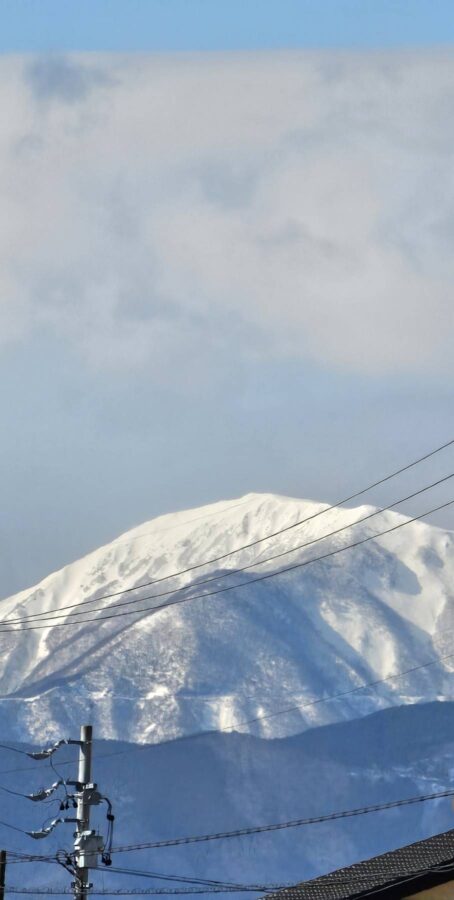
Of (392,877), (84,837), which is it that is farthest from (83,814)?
(392,877)

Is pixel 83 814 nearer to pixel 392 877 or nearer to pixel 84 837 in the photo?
pixel 84 837

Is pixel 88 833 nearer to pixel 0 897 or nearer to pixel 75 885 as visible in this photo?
pixel 75 885

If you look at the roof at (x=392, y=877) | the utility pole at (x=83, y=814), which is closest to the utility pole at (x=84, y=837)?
the utility pole at (x=83, y=814)

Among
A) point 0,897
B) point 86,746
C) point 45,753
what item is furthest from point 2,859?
point 86,746

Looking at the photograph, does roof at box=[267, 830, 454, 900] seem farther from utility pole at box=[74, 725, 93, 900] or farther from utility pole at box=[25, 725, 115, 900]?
utility pole at box=[74, 725, 93, 900]

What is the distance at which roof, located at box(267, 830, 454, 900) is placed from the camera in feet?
137

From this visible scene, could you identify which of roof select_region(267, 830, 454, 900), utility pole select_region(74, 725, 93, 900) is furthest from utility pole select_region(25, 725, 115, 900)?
roof select_region(267, 830, 454, 900)

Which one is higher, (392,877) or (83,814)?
(83,814)

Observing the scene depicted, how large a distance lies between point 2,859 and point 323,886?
451 inches

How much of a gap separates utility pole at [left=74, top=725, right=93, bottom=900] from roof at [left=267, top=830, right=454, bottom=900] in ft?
25.7

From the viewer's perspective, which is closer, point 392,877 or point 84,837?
point 392,877

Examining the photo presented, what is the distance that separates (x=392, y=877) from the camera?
4262 centimetres

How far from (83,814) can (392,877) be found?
9.50 metres

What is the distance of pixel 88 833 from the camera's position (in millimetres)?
43406
